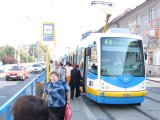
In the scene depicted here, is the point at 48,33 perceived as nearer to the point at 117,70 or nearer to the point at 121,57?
the point at 121,57

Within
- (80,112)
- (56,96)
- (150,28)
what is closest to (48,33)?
(80,112)

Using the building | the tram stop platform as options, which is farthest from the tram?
the building

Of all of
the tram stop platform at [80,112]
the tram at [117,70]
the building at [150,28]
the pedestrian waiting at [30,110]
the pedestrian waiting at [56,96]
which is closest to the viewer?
the pedestrian waiting at [30,110]

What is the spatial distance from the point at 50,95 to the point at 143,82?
6826mm

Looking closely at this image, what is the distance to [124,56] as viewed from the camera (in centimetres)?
1305

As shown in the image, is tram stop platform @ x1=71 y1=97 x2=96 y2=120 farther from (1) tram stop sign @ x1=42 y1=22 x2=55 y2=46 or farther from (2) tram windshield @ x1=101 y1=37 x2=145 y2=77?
(1) tram stop sign @ x1=42 y1=22 x2=55 y2=46

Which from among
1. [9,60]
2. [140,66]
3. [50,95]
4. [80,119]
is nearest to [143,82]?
[140,66]

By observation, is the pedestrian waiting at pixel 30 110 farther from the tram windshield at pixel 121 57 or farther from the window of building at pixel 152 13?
the window of building at pixel 152 13

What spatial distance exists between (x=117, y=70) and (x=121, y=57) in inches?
21.1

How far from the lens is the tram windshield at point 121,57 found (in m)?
12.8

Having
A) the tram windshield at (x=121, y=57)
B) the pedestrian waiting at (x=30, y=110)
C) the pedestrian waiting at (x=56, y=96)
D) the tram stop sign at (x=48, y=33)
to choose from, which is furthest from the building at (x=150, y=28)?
the pedestrian waiting at (x=30, y=110)

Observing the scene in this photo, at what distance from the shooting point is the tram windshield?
12844mm

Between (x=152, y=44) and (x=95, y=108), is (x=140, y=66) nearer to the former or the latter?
(x=95, y=108)

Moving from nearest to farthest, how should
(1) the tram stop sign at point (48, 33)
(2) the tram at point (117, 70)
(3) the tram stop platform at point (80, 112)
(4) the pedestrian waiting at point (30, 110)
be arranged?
(4) the pedestrian waiting at point (30, 110) < (3) the tram stop platform at point (80, 112) < (2) the tram at point (117, 70) < (1) the tram stop sign at point (48, 33)
